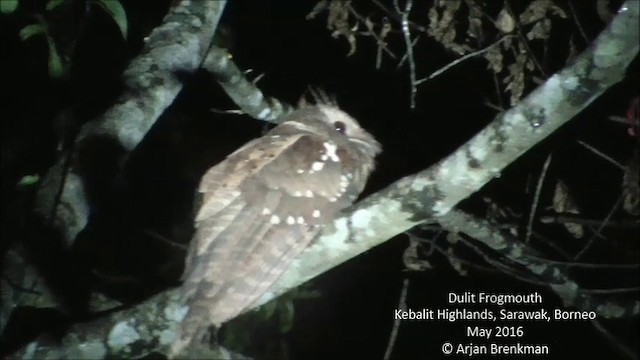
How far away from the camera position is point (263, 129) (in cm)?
376

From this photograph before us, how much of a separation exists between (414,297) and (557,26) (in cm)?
192

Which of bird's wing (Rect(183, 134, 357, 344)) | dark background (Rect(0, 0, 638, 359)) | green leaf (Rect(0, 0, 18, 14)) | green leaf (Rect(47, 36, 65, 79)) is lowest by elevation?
dark background (Rect(0, 0, 638, 359))

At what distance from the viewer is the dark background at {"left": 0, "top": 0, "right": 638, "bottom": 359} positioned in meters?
3.06

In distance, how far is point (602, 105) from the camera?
11.9 feet

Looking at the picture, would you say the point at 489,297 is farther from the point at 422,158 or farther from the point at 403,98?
the point at 403,98

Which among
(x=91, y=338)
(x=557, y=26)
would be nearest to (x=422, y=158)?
(x=557, y=26)

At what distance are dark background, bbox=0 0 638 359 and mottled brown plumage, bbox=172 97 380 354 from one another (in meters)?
0.49

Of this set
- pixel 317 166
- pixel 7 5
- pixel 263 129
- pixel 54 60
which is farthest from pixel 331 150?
pixel 7 5

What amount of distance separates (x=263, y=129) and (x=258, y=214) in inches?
49.7

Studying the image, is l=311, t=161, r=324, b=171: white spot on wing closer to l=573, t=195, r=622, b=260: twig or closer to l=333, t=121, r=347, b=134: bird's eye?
l=333, t=121, r=347, b=134: bird's eye

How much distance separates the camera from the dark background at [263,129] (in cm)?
306

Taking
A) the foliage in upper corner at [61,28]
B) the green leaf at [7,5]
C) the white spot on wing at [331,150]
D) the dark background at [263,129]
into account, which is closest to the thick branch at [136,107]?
the dark background at [263,129]

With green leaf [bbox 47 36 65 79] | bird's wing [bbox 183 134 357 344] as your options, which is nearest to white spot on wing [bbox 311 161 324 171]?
bird's wing [bbox 183 134 357 344]

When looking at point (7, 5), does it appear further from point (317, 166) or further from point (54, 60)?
point (317, 166)
